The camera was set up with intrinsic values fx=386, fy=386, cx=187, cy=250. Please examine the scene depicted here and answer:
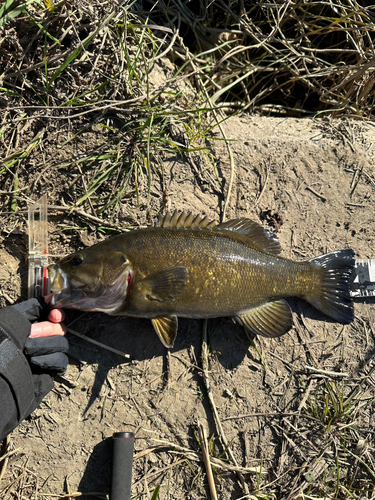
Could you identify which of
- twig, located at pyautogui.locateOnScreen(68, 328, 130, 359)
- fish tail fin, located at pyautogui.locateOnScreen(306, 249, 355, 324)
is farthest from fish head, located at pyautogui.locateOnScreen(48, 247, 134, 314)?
fish tail fin, located at pyautogui.locateOnScreen(306, 249, 355, 324)

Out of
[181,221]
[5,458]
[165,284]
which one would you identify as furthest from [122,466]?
[181,221]

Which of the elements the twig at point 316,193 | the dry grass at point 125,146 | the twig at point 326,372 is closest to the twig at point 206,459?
the dry grass at point 125,146

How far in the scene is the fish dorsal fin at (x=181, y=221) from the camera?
134 inches

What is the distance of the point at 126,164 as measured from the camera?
367cm

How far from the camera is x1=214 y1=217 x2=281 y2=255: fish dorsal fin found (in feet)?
11.4

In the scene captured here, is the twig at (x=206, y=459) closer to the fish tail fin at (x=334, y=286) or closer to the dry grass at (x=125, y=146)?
the dry grass at (x=125, y=146)

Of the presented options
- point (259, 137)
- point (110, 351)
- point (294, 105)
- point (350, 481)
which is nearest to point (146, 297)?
point (110, 351)

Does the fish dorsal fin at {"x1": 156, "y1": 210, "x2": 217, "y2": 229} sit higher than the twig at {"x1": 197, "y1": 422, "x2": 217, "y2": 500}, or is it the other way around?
the fish dorsal fin at {"x1": 156, "y1": 210, "x2": 217, "y2": 229}

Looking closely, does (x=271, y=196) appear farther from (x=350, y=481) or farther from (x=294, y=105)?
(x=350, y=481)

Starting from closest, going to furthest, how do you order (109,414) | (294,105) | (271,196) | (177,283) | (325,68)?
1. (177,283)
2. (109,414)
3. (271,196)
4. (325,68)
5. (294,105)

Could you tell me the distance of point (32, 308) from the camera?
10.9 feet

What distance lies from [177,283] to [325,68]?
2894mm

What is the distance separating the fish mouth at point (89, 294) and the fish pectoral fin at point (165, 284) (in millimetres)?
148

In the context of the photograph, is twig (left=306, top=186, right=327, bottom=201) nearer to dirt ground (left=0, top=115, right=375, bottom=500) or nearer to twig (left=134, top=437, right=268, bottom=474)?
dirt ground (left=0, top=115, right=375, bottom=500)
